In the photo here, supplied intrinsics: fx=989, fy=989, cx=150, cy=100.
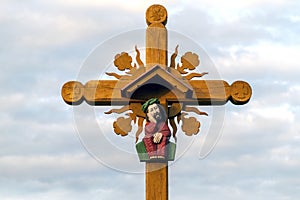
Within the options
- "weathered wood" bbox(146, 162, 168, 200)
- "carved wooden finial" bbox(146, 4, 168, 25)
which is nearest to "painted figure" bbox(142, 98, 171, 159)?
"weathered wood" bbox(146, 162, 168, 200)

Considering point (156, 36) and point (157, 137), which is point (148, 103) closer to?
point (157, 137)

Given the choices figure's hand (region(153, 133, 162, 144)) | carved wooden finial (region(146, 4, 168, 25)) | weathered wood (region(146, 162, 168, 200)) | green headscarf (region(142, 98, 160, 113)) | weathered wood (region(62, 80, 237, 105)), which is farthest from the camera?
carved wooden finial (region(146, 4, 168, 25))

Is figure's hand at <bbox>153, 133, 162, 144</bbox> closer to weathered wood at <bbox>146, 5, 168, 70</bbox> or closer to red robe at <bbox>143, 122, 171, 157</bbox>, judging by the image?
red robe at <bbox>143, 122, 171, 157</bbox>

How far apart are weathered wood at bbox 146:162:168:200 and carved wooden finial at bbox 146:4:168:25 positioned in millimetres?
1887

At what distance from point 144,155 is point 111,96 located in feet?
3.04

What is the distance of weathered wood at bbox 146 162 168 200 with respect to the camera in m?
11.9

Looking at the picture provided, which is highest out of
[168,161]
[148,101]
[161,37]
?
[161,37]

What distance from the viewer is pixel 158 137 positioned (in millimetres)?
12047

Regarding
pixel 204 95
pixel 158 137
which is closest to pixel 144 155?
pixel 158 137

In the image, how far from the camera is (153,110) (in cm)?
1212

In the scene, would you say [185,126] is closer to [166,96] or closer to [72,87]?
[166,96]

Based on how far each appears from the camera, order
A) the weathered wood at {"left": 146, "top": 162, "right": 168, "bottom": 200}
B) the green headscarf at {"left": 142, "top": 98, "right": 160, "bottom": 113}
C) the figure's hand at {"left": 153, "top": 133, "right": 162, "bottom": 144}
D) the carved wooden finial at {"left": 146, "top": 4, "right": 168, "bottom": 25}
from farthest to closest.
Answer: the carved wooden finial at {"left": 146, "top": 4, "right": 168, "bottom": 25} < the green headscarf at {"left": 142, "top": 98, "right": 160, "bottom": 113} < the figure's hand at {"left": 153, "top": 133, "right": 162, "bottom": 144} < the weathered wood at {"left": 146, "top": 162, "right": 168, "bottom": 200}

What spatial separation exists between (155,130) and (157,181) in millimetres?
624

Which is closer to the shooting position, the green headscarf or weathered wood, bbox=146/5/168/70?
the green headscarf
